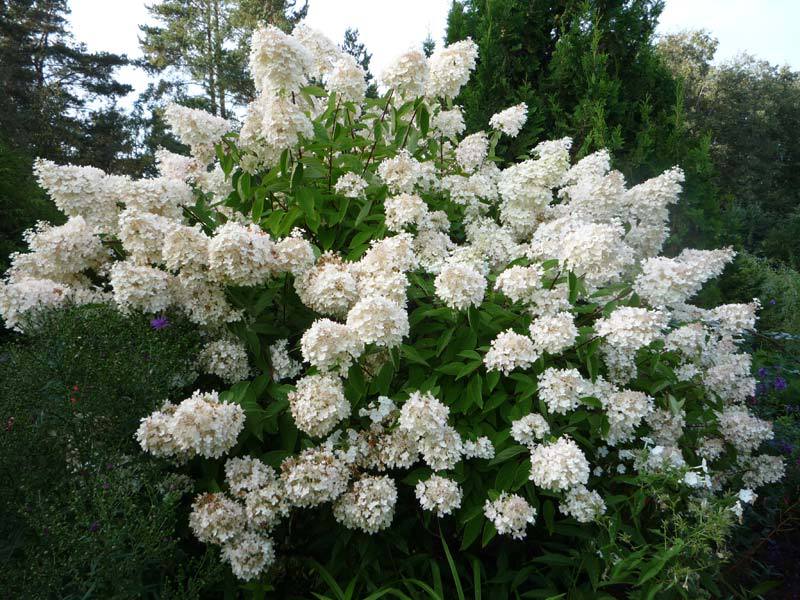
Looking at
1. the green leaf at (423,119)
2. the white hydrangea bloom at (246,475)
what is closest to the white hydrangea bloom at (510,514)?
the white hydrangea bloom at (246,475)

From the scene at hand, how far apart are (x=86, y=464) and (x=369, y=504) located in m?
1.23

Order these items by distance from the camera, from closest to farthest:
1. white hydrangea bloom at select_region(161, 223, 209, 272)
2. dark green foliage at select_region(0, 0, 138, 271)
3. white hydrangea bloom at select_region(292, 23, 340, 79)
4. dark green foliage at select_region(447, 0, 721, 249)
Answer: white hydrangea bloom at select_region(161, 223, 209, 272)
white hydrangea bloom at select_region(292, 23, 340, 79)
dark green foliage at select_region(447, 0, 721, 249)
dark green foliage at select_region(0, 0, 138, 271)

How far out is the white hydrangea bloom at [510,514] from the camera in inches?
93.2

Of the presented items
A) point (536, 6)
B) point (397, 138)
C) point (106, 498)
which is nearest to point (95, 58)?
point (536, 6)

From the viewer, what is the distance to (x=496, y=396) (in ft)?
8.94

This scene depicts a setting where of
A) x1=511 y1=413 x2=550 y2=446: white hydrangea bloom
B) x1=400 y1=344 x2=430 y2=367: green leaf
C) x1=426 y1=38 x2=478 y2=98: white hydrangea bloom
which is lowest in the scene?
x1=511 y1=413 x2=550 y2=446: white hydrangea bloom

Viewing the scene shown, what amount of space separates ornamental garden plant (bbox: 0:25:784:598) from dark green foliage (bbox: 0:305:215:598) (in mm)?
174

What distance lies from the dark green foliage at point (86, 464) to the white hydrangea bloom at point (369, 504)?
1.97 ft

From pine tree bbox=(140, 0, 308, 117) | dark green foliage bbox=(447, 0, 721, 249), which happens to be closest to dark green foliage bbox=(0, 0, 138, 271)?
pine tree bbox=(140, 0, 308, 117)

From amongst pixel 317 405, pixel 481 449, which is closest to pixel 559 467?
pixel 481 449

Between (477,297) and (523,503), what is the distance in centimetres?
96

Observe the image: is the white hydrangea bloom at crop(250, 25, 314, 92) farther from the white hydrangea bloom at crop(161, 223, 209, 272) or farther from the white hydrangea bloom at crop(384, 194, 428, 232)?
the white hydrangea bloom at crop(161, 223, 209, 272)

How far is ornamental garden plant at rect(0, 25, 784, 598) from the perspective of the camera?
7.99 feet

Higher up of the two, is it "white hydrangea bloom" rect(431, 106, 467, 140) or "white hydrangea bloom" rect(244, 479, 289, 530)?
"white hydrangea bloom" rect(431, 106, 467, 140)
